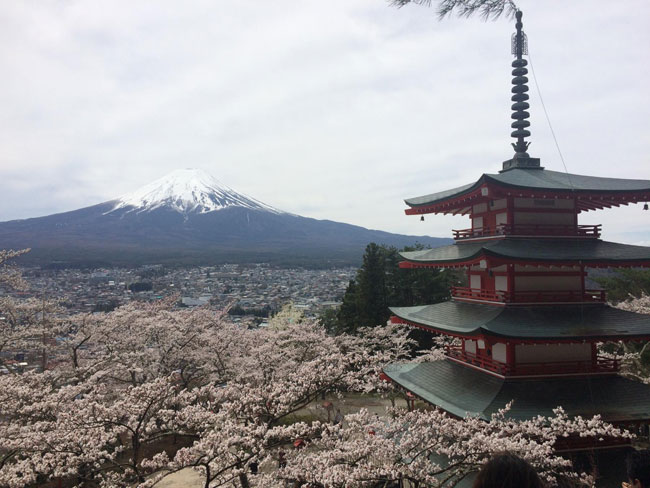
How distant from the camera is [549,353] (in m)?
9.52

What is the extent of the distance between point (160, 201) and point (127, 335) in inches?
3926

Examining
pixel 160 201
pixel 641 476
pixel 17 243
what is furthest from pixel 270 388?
pixel 160 201

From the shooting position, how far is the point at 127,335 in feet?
57.9

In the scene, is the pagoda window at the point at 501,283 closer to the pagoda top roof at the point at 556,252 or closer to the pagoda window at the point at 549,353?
the pagoda top roof at the point at 556,252

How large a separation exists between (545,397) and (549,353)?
3.87ft

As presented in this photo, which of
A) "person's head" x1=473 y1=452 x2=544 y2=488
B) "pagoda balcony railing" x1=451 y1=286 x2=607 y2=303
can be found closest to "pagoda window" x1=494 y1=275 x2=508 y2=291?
"pagoda balcony railing" x1=451 y1=286 x2=607 y2=303

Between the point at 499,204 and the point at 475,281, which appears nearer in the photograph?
the point at 499,204

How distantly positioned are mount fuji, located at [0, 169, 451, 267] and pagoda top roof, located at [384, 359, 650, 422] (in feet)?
187

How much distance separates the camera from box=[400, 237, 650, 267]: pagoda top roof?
9141 mm

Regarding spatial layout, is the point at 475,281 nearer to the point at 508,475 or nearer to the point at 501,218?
the point at 501,218

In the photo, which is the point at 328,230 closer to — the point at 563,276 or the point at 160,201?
the point at 160,201

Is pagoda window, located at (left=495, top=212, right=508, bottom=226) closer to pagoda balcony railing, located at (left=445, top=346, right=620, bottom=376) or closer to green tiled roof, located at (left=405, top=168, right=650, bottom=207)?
green tiled roof, located at (left=405, top=168, right=650, bottom=207)

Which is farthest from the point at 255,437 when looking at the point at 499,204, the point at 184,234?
the point at 184,234

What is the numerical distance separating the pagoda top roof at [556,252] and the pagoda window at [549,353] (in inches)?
77.8
